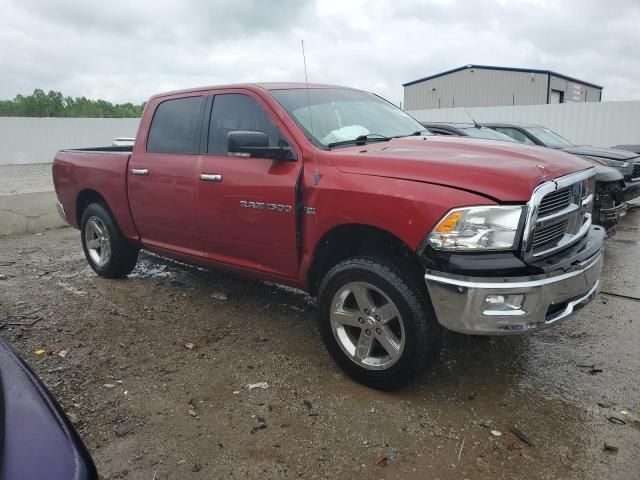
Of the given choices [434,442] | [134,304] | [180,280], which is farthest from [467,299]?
[180,280]

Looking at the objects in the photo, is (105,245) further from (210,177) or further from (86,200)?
(210,177)

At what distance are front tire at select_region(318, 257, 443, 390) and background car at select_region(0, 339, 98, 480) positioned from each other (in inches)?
71.7

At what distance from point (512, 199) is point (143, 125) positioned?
3.60 meters

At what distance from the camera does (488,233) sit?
2.64 metres

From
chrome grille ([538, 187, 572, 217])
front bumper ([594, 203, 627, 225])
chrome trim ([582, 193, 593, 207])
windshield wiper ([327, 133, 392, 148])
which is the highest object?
windshield wiper ([327, 133, 392, 148])

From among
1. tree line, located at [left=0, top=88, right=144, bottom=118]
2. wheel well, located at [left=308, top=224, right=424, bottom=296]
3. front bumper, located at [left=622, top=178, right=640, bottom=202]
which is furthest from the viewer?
tree line, located at [left=0, top=88, right=144, bottom=118]

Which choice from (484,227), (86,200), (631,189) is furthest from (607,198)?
(86,200)

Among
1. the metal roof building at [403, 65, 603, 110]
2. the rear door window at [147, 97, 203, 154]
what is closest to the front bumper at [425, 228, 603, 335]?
the rear door window at [147, 97, 203, 154]

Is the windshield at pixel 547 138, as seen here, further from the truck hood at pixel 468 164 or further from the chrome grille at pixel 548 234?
the chrome grille at pixel 548 234

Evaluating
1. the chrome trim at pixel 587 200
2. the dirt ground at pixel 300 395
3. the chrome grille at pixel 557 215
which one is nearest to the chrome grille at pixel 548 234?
the chrome grille at pixel 557 215

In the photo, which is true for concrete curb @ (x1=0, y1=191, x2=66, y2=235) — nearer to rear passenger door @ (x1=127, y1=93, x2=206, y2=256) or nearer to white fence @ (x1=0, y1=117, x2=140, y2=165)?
rear passenger door @ (x1=127, y1=93, x2=206, y2=256)

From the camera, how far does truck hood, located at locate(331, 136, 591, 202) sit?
2686 mm

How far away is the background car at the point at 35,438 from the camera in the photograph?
4.41 feet

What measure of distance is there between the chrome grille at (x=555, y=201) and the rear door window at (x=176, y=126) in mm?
2741
